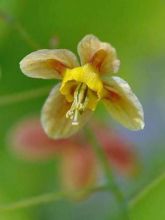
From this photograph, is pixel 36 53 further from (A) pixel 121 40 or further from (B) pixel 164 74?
(B) pixel 164 74

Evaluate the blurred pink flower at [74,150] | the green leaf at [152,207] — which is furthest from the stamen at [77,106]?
the blurred pink flower at [74,150]

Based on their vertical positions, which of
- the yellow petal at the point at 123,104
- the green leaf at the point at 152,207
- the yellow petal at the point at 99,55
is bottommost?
the green leaf at the point at 152,207

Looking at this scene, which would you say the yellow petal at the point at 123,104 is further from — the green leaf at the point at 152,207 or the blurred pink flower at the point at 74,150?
the blurred pink flower at the point at 74,150

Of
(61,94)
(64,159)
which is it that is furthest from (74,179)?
(61,94)

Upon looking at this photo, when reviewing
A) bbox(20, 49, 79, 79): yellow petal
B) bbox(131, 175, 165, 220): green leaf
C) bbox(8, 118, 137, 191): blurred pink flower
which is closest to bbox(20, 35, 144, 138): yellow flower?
bbox(20, 49, 79, 79): yellow petal

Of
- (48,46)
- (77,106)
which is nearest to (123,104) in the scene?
(77,106)

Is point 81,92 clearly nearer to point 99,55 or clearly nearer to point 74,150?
point 99,55
